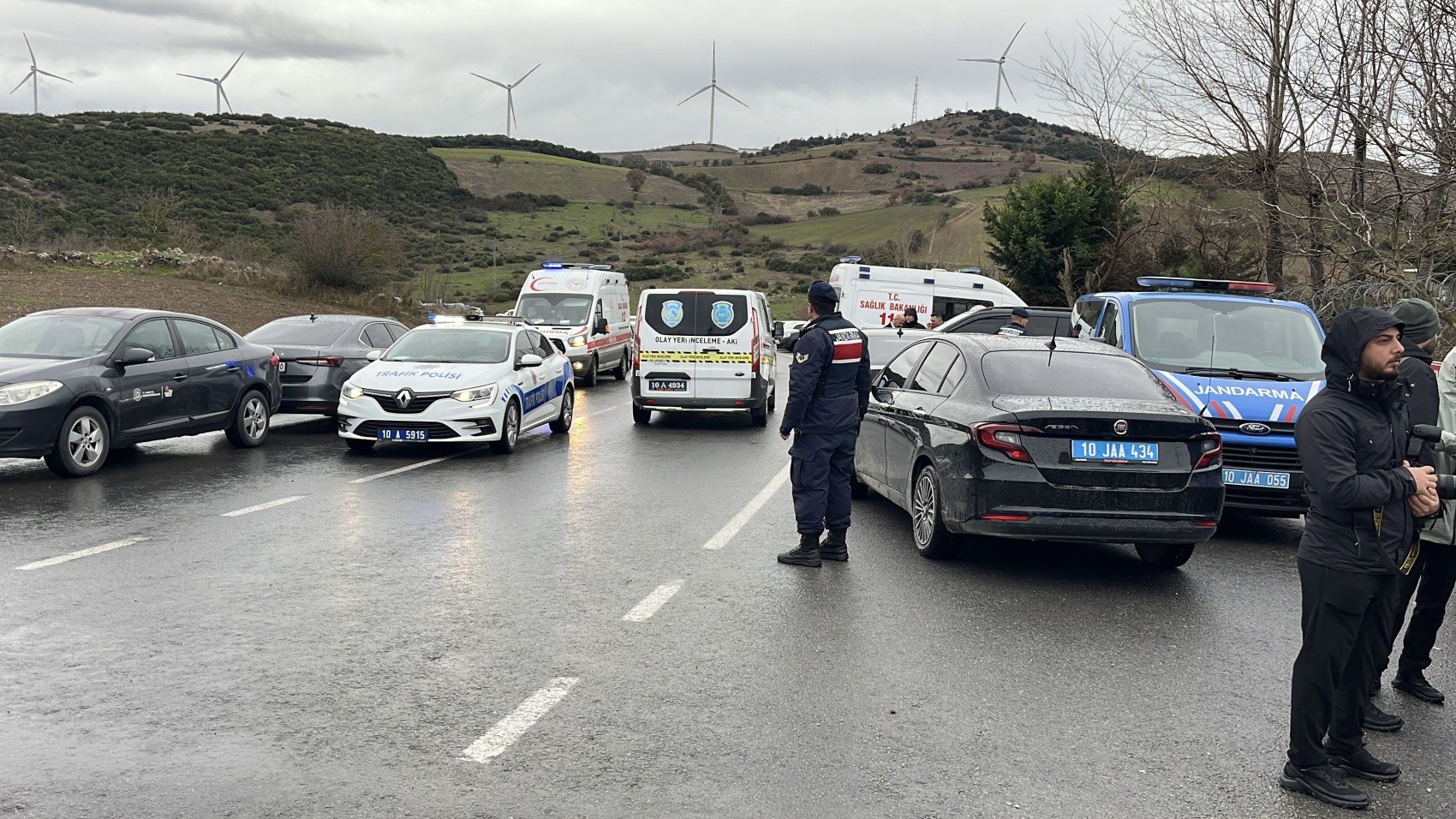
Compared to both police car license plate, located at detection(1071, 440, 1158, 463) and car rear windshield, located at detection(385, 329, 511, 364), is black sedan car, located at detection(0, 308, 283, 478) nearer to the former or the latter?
car rear windshield, located at detection(385, 329, 511, 364)

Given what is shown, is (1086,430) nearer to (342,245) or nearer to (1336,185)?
(1336,185)

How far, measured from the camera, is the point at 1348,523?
421cm

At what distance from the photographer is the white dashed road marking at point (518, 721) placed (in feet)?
14.7

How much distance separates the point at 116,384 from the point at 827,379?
744 cm

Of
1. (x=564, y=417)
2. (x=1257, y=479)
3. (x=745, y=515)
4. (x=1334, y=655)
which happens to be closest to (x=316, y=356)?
(x=564, y=417)

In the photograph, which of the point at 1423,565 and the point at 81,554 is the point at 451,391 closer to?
the point at 81,554

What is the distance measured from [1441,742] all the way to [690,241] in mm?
86086

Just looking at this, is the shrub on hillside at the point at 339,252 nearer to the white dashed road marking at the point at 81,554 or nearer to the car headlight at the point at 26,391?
the car headlight at the point at 26,391

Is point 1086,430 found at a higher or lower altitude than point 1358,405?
lower

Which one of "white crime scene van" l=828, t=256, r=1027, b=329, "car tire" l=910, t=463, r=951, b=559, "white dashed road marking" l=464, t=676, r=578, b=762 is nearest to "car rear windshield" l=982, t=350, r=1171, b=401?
"car tire" l=910, t=463, r=951, b=559

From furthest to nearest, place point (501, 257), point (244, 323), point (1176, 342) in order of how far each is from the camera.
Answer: point (501, 257) → point (244, 323) → point (1176, 342)

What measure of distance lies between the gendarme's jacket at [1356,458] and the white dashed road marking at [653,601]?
11.6 feet

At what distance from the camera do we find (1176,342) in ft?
35.1

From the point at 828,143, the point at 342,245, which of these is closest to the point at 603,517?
the point at 342,245
